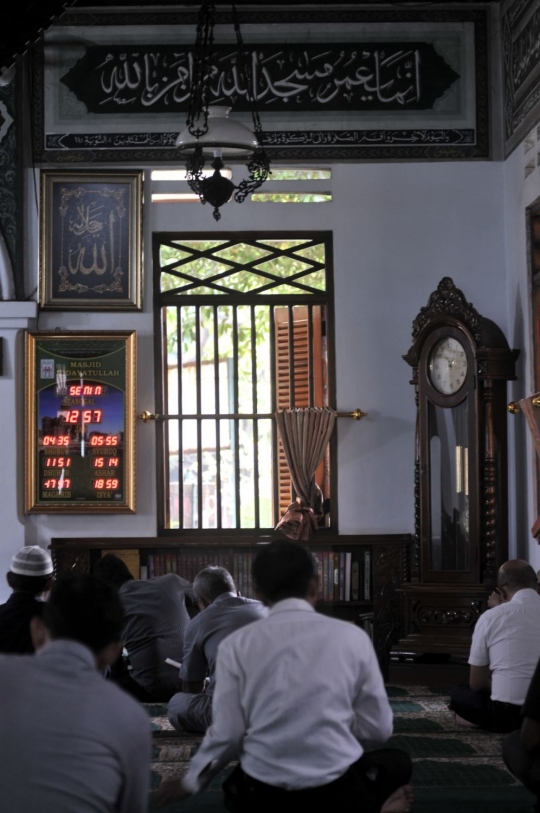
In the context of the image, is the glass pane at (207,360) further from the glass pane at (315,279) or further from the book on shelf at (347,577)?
the book on shelf at (347,577)

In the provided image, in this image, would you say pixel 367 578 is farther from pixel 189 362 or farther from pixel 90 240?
pixel 90 240

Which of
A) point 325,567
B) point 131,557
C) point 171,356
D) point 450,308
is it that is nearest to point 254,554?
point 325,567

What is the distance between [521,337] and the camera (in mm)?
7168

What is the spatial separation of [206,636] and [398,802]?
5.72 ft

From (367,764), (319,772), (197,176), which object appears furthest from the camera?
(197,176)

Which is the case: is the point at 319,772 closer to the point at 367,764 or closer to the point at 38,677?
the point at 367,764

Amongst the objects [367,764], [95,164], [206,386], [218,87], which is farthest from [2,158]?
[367,764]

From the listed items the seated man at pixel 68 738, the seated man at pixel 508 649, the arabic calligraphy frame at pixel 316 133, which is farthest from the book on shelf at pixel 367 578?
the seated man at pixel 68 738

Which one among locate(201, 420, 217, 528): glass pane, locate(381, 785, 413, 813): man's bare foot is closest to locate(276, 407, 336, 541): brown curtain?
locate(201, 420, 217, 528): glass pane

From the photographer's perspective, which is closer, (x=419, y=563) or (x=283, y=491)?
(x=419, y=563)

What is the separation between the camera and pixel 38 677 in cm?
194

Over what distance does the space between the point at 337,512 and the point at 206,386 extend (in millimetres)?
1255

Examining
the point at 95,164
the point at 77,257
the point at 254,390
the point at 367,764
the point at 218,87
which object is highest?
the point at 218,87

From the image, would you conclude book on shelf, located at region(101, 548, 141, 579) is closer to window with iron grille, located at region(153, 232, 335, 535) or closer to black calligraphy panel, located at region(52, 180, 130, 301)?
window with iron grille, located at region(153, 232, 335, 535)
